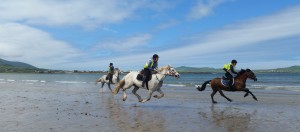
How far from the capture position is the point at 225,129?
9875mm

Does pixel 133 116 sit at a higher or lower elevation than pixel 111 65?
lower

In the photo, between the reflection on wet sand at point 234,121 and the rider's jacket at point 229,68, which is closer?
the reflection on wet sand at point 234,121

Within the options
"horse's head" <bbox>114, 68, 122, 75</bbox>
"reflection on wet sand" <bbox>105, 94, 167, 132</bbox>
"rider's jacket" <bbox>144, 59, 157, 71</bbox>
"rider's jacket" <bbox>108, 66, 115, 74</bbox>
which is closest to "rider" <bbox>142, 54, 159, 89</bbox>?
"rider's jacket" <bbox>144, 59, 157, 71</bbox>

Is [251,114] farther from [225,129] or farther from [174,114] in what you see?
[225,129]

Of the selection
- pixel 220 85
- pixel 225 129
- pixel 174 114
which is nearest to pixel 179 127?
pixel 225 129

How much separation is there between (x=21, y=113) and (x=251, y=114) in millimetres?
8473

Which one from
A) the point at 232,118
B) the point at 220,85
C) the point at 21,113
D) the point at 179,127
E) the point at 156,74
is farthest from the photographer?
the point at 220,85

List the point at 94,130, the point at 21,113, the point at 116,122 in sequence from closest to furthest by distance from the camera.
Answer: the point at 94,130, the point at 116,122, the point at 21,113

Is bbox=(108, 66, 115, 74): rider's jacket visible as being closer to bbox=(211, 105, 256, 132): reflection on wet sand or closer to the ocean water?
bbox=(211, 105, 256, 132): reflection on wet sand

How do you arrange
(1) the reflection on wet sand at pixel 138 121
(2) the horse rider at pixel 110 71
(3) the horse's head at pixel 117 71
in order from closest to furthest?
(1) the reflection on wet sand at pixel 138 121 → (3) the horse's head at pixel 117 71 → (2) the horse rider at pixel 110 71

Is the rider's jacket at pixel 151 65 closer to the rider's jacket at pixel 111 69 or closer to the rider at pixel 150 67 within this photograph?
the rider at pixel 150 67

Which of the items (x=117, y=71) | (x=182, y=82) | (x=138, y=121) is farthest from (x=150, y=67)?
(x=182, y=82)

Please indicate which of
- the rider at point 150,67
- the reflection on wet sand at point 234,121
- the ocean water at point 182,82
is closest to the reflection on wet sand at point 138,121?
the reflection on wet sand at point 234,121

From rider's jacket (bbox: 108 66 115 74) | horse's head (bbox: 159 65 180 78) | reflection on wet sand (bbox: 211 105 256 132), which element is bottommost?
reflection on wet sand (bbox: 211 105 256 132)
